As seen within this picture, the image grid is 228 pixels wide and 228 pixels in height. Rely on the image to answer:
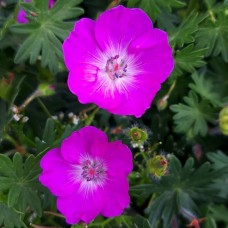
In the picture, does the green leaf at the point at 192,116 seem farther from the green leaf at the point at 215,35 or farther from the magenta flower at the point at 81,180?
the magenta flower at the point at 81,180

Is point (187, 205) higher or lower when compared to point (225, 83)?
lower

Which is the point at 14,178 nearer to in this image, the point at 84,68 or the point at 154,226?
the point at 84,68

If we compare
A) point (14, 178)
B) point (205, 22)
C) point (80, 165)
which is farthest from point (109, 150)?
point (205, 22)

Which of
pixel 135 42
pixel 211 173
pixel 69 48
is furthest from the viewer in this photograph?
pixel 211 173

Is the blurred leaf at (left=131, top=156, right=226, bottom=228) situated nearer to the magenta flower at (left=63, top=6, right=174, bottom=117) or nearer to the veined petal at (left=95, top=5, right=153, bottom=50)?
the magenta flower at (left=63, top=6, right=174, bottom=117)

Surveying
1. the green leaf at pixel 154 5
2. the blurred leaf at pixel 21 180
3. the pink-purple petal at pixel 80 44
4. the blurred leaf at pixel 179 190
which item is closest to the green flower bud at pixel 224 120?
the blurred leaf at pixel 179 190

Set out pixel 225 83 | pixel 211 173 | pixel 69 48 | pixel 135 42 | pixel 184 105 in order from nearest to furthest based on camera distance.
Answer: pixel 69 48
pixel 135 42
pixel 211 173
pixel 184 105
pixel 225 83
